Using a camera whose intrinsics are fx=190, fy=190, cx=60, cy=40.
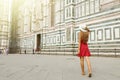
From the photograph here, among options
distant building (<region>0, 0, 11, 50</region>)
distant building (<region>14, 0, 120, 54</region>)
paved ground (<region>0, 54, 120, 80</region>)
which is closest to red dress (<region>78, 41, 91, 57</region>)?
paved ground (<region>0, 54, 120, 80</region>)

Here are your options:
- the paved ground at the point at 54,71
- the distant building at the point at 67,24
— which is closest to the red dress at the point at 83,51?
the paved ground at the point at 54,71

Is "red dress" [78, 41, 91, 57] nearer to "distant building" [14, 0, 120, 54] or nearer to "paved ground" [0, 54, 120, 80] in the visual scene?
"paved ground" [0, 54, 120, 80]

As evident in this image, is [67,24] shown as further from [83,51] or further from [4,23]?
[4,23]

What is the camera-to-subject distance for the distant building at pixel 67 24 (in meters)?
13.0

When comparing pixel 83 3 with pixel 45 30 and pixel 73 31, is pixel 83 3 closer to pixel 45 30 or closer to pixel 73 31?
pixel 73 31

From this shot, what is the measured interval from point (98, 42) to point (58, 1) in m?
8.57

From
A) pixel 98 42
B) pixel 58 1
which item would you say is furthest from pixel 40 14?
pixel 98 42

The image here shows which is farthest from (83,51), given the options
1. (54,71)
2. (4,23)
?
(4,23)

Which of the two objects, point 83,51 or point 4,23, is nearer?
point 83,51

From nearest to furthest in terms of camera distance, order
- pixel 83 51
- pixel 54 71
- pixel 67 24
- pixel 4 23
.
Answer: pixel 83 51 → pixel 54 71 → pixel 67 24 → pixel 4 23

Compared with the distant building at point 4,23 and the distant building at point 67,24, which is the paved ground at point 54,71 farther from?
the distant building at point 4,23

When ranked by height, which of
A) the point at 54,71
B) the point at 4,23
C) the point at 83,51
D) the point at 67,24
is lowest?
the point at 54,71

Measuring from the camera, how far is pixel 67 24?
1770 cm

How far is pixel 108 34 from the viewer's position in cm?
1308
